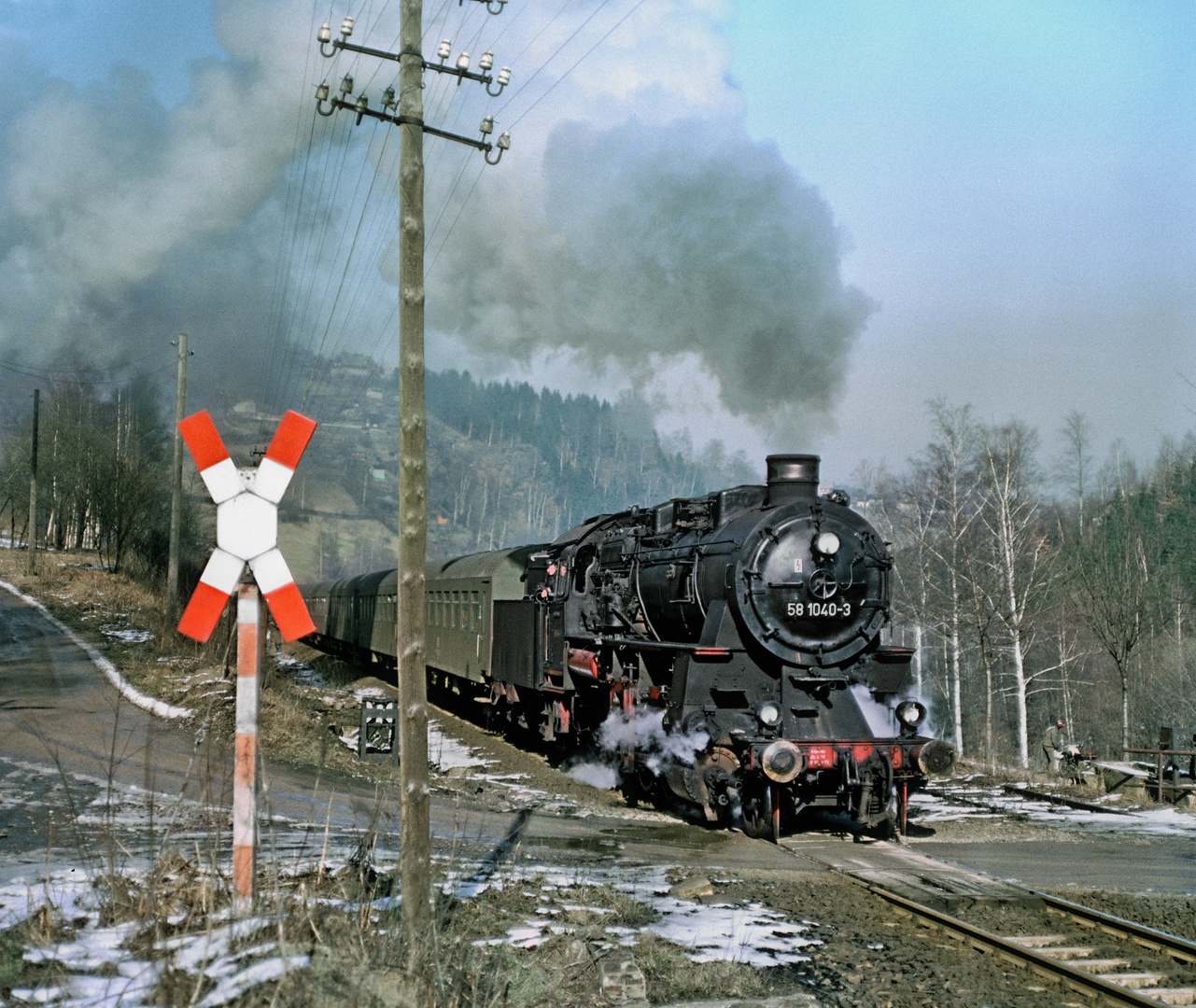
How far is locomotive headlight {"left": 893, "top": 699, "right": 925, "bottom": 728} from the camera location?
9539mm

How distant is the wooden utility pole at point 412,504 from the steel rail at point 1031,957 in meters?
3.39

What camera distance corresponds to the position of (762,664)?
31.3 ft

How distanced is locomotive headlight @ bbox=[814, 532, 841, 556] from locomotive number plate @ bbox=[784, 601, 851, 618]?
50 centimetres

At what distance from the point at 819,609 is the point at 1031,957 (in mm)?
4222

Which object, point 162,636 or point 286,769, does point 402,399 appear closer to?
point 286,769

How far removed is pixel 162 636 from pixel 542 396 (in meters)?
113

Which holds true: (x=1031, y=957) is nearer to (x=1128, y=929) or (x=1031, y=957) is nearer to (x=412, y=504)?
(x=1128, y=929)

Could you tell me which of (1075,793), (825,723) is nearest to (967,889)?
(825,723)

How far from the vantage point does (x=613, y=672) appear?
1150 centimetres

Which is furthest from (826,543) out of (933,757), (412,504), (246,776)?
(246,776)

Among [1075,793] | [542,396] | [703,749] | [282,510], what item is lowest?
[1075,793]

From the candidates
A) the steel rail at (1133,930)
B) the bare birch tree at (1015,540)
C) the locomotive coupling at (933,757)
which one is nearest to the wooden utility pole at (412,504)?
the steel rail at (1133,930)

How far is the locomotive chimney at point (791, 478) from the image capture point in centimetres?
998

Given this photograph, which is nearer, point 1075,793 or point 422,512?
point 422,512
